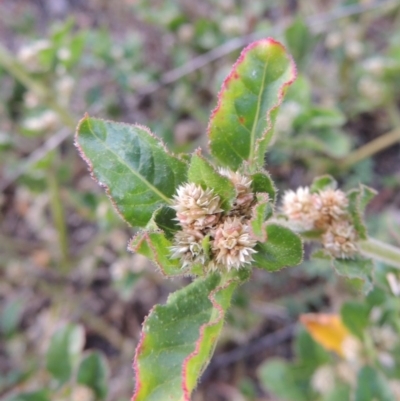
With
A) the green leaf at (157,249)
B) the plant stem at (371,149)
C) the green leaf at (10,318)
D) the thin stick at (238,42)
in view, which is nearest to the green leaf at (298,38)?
the thin stick at (238,42)

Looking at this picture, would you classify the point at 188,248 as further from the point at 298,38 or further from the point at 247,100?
the point at 298,38

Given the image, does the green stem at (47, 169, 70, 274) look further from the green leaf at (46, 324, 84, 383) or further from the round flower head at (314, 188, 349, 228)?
the round flower head at (314, 188, 349, 228)

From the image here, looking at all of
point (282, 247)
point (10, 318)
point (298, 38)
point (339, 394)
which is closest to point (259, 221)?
point (282, 247)

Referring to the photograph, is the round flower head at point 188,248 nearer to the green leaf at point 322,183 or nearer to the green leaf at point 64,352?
the green leaf at point 322,183

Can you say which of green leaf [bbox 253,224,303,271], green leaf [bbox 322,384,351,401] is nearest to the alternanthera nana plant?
green leaf [bbox 253,224,303,271]

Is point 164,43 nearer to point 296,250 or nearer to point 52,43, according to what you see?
point 52,43

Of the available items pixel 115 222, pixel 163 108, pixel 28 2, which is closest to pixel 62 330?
pixel 115 222
